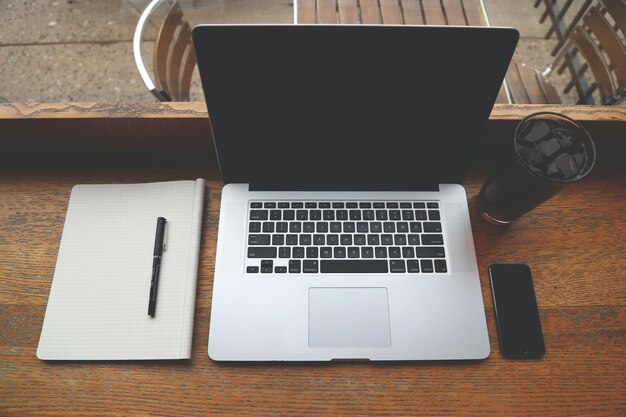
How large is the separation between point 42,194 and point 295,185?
0.49 metres

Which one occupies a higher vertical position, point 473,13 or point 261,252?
point 473,13

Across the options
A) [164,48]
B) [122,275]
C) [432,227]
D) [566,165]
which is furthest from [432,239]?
[164,48]

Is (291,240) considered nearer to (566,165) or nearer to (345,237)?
(345,237)

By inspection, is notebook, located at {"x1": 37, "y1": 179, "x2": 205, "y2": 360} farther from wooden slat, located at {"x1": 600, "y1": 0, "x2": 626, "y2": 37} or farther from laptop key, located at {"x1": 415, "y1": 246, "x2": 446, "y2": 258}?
wooden slat, located at {"x1": 600, "y1": 0, "x2": 626, "y2": 37}

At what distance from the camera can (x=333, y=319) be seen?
693 millimetres

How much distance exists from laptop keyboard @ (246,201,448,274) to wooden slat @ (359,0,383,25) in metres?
0.80

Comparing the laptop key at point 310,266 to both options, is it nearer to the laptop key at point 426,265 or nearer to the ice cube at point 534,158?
the laptop key at point 426,265

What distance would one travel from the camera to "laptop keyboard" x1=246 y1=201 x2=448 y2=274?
72 cm

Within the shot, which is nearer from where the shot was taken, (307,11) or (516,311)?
(516,311)

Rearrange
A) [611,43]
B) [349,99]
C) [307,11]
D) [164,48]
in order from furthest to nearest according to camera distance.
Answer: [307,11]
[611,43]
[164,48]
[349,99]

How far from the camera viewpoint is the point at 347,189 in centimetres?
78

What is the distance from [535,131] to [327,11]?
0.84 meters

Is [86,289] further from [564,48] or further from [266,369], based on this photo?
[564,48]

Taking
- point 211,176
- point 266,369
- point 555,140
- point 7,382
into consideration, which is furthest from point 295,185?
point 7,382
